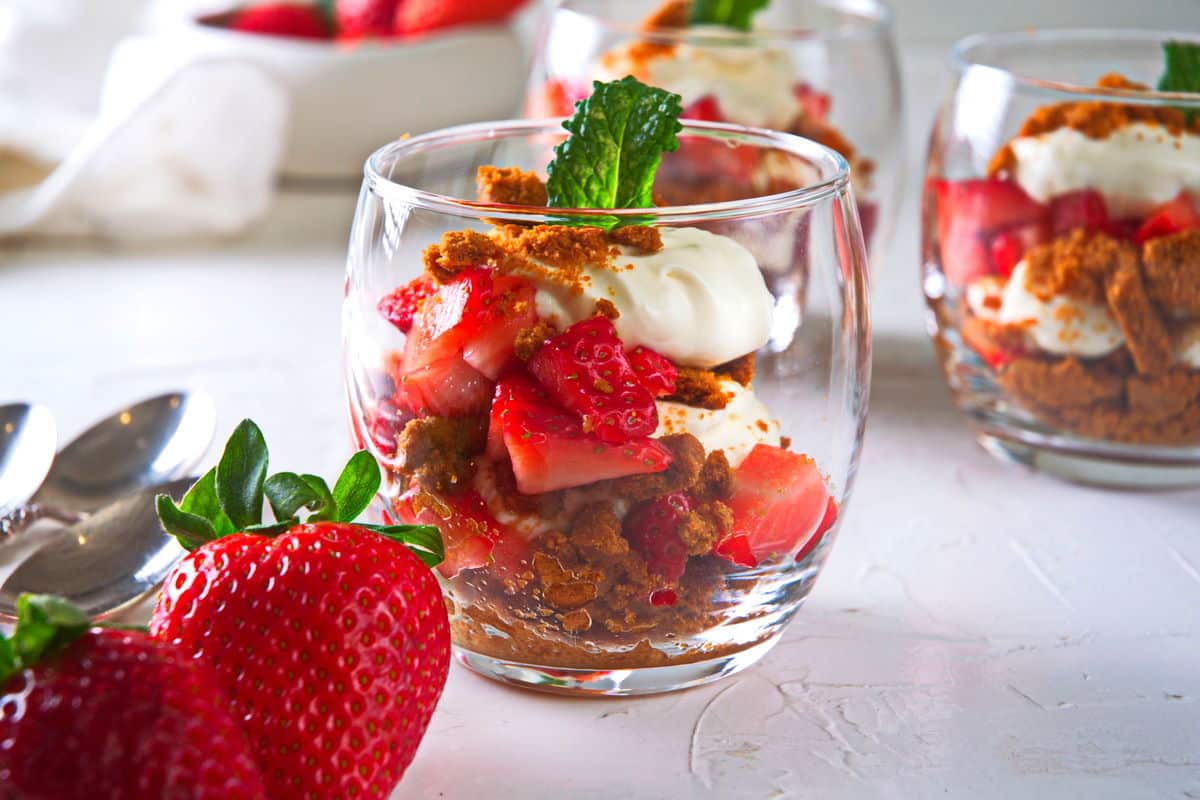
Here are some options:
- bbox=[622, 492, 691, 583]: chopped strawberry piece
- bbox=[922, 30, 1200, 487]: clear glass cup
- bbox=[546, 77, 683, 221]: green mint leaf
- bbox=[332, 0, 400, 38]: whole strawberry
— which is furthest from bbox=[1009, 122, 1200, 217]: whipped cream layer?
bbox=[332, 0, 400, 38]: whole strawberry

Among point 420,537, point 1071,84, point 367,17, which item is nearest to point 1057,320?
point 1071,84

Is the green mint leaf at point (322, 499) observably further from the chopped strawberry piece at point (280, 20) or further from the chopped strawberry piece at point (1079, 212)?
the chopped strawberry piece at point (280, 20)

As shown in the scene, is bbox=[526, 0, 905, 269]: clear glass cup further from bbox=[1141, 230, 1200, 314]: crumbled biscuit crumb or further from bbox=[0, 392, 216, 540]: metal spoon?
bbox=[0, 392, 216, 540]: metal spoon

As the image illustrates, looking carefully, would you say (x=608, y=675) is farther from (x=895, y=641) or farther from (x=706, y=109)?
(x=706, y=109)

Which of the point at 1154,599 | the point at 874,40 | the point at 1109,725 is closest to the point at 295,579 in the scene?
the point at 1109,725

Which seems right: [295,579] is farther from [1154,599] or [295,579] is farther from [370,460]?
[1154,599]
